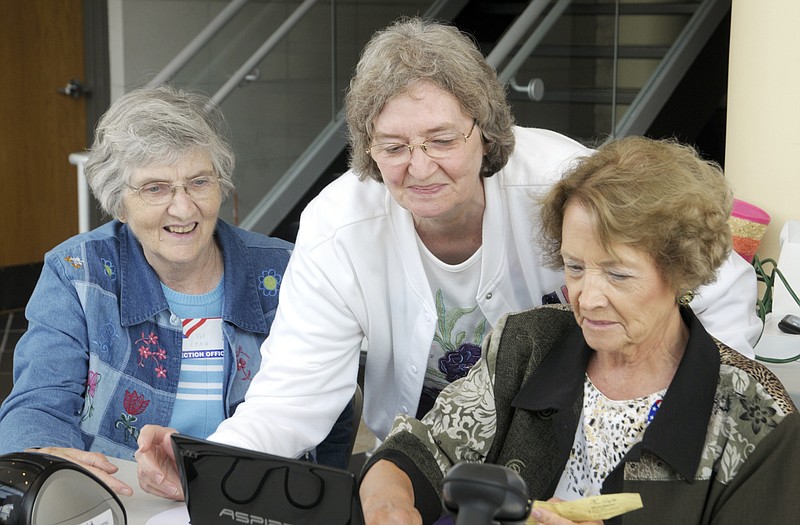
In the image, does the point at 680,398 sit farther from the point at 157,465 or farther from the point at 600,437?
the point at 157,465

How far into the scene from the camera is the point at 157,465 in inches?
68.6

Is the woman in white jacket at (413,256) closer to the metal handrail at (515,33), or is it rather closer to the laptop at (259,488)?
the laptop at (259,488)

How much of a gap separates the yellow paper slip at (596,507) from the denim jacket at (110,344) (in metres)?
1.11

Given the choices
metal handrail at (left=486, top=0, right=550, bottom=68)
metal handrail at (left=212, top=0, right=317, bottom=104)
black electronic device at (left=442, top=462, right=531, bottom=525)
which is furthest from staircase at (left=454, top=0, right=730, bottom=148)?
black electronic device at (left=442, top=462, right=531, bottom=525)

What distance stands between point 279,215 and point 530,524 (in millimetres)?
4239

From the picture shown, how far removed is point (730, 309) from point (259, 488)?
3.53 ft

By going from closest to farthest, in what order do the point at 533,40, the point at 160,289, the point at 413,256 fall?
the point at 413,256, the point at 160,289, the point at 533,40

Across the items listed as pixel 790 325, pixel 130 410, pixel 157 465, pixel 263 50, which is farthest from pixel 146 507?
pixel 263 50

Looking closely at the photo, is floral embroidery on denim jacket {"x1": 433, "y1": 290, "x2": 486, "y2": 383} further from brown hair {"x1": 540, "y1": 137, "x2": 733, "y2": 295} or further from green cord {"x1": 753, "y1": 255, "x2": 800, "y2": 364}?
green cord {"x1": 753, "y1": 255, "x2": 800, "y2": 364}

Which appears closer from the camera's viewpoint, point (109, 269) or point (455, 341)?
point (455, 341)

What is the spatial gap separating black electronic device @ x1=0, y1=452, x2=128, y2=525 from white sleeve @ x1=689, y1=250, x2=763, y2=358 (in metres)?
1.14

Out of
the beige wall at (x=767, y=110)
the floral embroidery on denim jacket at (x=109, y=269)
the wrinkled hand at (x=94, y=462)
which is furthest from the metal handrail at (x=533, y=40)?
the wrinkled hand at (x=94, y=462)

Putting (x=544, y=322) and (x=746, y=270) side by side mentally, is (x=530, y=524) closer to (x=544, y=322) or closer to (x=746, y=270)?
(x=544, y=322)

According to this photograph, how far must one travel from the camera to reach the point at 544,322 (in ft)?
6.18
